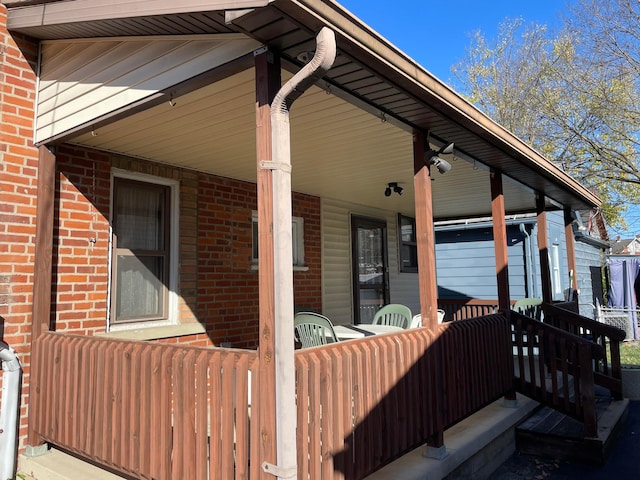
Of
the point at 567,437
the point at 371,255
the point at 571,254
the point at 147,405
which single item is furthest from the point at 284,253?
the point at 571,254

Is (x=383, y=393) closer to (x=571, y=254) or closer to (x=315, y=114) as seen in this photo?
(x=315, y=114)

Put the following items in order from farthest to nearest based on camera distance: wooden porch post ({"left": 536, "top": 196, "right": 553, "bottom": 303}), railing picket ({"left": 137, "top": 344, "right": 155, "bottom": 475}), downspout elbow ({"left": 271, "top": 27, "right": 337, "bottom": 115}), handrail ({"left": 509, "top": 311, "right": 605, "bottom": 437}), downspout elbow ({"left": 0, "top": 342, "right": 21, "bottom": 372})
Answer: wooden porch post ({"left": 536, "top": 196, "right": 553, "bottom": 303}) → handrail ({"left": 509, "top": 311, "right": 605, "bottom": 437}) → downspout elbow ({"left": 0, "top": 342, "right": 21, "bottom": 372}) → railing picket ({"left": 137, "top": 344, "right": 155, "bottom": 475}) → downspout elbow ({"left": 271, "top": 27, "right": 337, "bottom": 115})

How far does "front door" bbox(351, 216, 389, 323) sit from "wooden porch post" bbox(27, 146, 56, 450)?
494 cm

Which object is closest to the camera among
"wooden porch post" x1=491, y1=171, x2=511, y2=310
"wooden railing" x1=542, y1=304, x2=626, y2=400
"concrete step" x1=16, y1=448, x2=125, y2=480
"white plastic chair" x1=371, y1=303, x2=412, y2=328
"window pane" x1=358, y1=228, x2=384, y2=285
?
"concrete step" x1=16, y1=448, x2=125, y2=480

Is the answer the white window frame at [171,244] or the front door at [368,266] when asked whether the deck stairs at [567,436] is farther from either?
the white window frame at [171,244]

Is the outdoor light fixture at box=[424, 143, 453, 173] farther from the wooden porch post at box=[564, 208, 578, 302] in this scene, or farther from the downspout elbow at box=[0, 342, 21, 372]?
the wooden porch post at box=[564, 208, 578, 302]

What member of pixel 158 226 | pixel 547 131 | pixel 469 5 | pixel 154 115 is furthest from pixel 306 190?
pixel 469 5

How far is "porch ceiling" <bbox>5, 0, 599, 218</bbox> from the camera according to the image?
2.36m

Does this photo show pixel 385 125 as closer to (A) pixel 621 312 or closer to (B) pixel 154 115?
(B) pixel 154 115

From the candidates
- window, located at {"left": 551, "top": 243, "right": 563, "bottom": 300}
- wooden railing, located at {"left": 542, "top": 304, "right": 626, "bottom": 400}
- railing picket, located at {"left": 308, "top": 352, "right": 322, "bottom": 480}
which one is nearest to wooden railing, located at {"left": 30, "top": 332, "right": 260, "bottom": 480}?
railing picket, located at {"left": 308, "top": 352, "right": 322, "bottom": 480}

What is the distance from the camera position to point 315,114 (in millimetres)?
3619

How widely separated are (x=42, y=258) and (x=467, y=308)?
7026 mm

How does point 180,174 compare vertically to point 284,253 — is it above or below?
above

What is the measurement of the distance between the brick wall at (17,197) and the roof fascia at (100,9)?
243 mm
